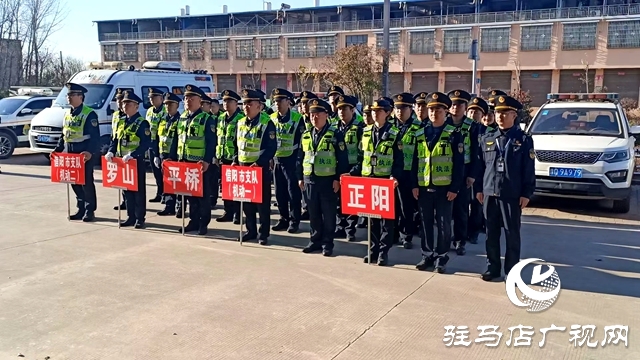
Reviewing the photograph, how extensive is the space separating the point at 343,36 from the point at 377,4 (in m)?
4.47

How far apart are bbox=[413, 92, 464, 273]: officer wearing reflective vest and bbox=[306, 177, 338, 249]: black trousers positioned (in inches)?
42.1

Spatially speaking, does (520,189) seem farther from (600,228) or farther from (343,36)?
(343,36)

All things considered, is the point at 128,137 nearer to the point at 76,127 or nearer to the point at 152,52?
the point at 76,127

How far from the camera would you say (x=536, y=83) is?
1868 inches

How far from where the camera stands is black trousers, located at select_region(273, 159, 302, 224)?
8242 mm

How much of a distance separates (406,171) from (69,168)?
16.5 feet

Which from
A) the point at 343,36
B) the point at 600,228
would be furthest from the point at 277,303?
the point at 343,36

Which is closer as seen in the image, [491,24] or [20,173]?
[20,173]

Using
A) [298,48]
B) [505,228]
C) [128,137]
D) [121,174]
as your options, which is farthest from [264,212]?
[298,48]

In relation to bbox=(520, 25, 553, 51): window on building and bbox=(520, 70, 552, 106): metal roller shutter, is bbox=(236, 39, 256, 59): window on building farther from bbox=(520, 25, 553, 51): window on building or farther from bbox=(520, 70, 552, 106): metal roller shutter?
bbox=(520, 70, 552, 106): metal roller shutter

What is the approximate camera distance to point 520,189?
19.1ft

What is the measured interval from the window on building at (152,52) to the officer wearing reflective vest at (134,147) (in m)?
57.0

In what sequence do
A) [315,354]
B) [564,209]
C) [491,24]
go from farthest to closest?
1. [491,24]
2. [564,209]
3. [315,354]

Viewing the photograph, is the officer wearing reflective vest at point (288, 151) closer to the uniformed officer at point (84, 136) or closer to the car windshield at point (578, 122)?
the uniformed officer at point (84, 136)
